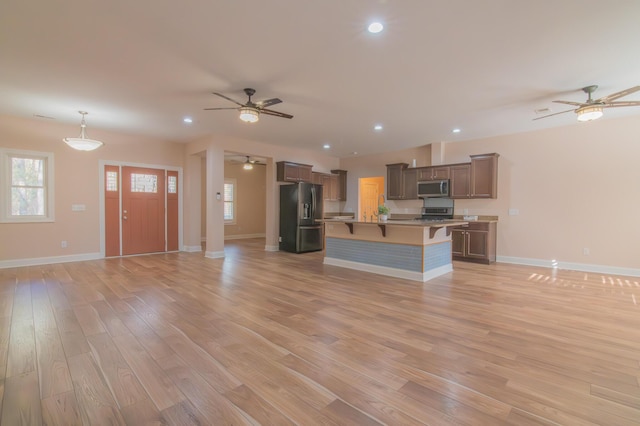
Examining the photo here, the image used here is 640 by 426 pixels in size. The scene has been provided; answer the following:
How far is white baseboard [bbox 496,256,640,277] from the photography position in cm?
518

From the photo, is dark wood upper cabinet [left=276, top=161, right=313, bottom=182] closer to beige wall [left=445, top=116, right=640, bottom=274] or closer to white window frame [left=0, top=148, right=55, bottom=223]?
beige wall [left=445, top=116, right=640, bottom=274]

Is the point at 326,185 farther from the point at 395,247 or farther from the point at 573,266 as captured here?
the point at 573,266

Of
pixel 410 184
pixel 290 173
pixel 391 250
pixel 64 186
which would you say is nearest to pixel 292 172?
pixel 290 173

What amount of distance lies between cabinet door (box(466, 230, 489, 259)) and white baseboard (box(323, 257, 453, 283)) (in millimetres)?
1191

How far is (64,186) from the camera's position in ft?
19.8

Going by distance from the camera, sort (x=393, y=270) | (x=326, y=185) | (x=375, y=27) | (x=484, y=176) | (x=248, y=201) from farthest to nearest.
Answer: (x=248, y=201)
(x=326, y=185)
(x=484, y=176)
(x=393, y=270)
(x=375, y=27)

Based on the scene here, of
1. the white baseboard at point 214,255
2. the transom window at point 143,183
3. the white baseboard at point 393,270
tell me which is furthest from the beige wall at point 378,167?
the transom window at point 143,183

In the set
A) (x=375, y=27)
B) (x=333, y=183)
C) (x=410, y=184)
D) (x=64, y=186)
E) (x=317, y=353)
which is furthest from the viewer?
(x=333, y=183)

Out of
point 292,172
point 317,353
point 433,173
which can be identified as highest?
point 292,172

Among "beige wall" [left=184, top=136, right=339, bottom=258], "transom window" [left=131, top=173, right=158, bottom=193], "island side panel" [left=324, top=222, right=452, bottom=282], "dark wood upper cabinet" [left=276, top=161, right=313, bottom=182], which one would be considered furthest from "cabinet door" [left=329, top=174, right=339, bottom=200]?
"transom window" [left=131, top=173, right=158, bottom=193]

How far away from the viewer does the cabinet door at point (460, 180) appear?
6699 mm

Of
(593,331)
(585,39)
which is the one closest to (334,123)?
(585,39)

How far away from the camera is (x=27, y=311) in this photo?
10.6ft

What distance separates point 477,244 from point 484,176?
154 centimetres
